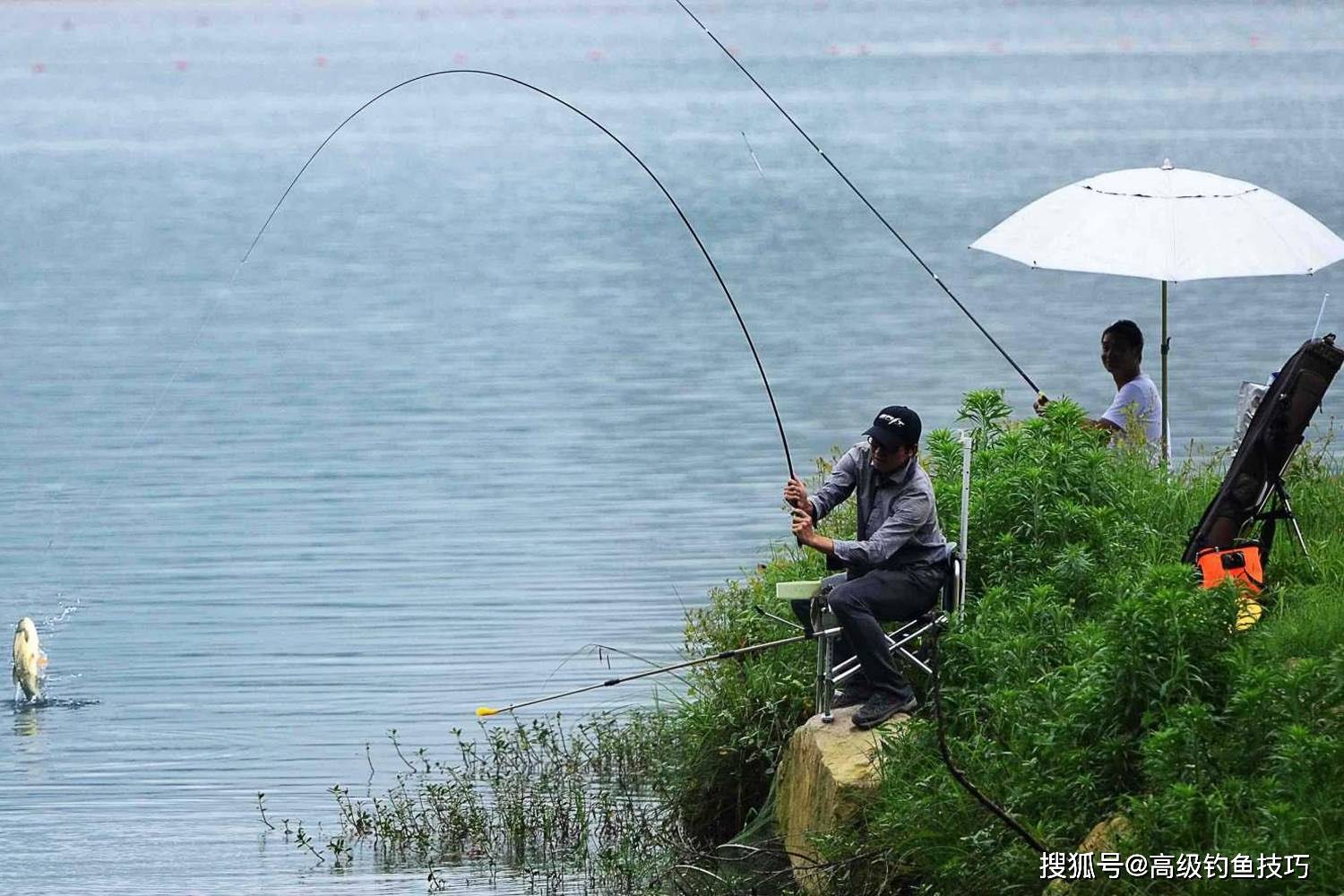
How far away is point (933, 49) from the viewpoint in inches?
2458

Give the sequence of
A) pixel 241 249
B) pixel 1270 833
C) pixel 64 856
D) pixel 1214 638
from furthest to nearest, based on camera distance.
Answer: pixel 241 249 → pixel 64 856 → pixel 1214 638 → pixel 1270 833

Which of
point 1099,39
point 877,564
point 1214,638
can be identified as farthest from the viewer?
point 1099,39

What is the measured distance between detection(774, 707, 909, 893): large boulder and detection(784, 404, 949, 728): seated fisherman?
0.26ft

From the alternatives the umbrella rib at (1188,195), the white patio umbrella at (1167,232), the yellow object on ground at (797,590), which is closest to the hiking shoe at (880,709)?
the yellow object on ground at (797,590)

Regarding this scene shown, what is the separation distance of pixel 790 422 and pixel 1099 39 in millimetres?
45549

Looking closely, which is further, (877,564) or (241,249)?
(241,249)

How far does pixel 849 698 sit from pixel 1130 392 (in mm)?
2548

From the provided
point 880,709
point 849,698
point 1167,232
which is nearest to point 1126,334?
point 1167,232

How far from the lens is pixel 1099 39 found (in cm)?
6122

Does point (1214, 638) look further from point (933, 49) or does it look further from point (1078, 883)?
point (933, 49)

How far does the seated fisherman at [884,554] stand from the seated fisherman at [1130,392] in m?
2.19

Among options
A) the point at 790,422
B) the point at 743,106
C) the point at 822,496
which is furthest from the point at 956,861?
the point at 743,106

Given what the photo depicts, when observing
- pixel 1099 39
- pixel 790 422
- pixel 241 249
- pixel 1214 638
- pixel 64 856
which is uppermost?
pixel 1099 39

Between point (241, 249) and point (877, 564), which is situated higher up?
point (241, 249)
